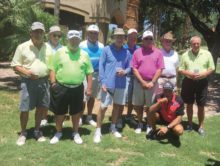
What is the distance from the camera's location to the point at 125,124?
5.88 m

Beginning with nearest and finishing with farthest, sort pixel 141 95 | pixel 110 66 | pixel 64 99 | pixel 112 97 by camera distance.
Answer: pixel 64 99 → pixel 110 66 → pixel 112 97 → pixel 141 95

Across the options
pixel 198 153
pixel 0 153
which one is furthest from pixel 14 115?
pixel 198 153

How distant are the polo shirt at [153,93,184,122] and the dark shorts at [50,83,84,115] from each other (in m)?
1.50

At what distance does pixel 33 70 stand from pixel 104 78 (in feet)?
4.18

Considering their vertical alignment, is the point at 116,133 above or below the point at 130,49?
below

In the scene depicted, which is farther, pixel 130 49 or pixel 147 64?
pixel 130 49

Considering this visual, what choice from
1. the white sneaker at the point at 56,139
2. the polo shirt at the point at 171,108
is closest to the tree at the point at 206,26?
the polo shirt at the point at 171,108

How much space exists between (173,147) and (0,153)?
3028 mm

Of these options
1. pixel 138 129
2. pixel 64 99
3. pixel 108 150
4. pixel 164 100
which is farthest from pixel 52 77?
pixel 138 129

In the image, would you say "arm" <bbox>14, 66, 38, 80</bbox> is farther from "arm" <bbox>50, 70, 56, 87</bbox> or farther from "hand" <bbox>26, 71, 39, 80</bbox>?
"arm" <bbox>50, 70, 56, 87</bbox>

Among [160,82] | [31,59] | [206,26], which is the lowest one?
[160,82]

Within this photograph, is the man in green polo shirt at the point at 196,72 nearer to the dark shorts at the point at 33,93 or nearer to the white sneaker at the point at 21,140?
the dark shorts at the point at 33,93

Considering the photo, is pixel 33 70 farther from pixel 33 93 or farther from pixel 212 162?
pixel 212 162

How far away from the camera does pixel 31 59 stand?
4137mm
